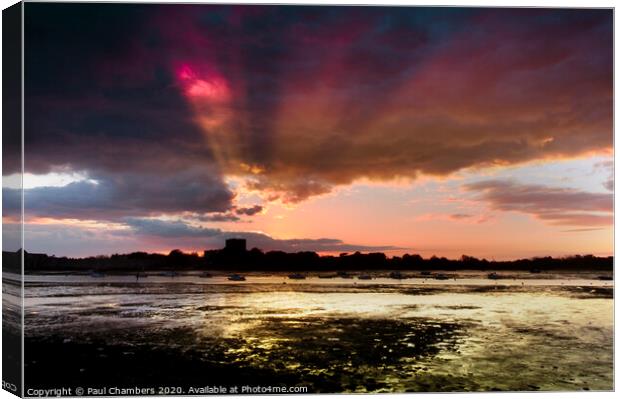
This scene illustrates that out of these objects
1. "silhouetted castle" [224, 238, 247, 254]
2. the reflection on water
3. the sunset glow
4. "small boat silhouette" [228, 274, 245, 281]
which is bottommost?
the reflection on water

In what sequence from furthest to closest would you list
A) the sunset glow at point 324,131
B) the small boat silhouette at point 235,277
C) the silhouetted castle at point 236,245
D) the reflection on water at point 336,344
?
1. the small boat silhouette at point 235,277
2. the silhouetted castle at point 236,245
3. the sunset glow at point 324,131
4. the reflection on water at point 336,344

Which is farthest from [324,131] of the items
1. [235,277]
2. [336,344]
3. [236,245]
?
[235,277]

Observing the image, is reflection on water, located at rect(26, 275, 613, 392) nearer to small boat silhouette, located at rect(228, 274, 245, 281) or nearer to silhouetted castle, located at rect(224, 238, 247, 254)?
small boat silhouette, located at rect(228, 274, 245, 281)

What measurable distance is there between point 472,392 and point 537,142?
315cm

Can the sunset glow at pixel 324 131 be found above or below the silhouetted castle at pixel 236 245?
above

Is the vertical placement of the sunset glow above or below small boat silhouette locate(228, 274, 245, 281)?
above

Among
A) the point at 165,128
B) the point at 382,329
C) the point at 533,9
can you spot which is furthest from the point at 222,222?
the point at 533,9

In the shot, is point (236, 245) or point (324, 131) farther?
point (236, 245)

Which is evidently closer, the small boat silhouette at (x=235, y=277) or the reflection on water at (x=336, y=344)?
the reflection on water at (x=336, y=344)

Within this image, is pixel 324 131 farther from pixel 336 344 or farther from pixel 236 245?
pixel 336 344

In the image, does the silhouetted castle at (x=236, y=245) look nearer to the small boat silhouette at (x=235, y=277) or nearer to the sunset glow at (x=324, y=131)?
the sunset glow at (x=324, y=131)

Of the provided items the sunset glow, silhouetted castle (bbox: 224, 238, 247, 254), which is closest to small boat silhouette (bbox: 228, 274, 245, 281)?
silhouetted castle (bbox: 224, 238, 247, 254)

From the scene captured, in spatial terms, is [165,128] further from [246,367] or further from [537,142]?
[537,142]

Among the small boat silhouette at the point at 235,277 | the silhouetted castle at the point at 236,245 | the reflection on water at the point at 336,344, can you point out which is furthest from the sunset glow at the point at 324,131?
the small boat silhouette at the point at 235,277
